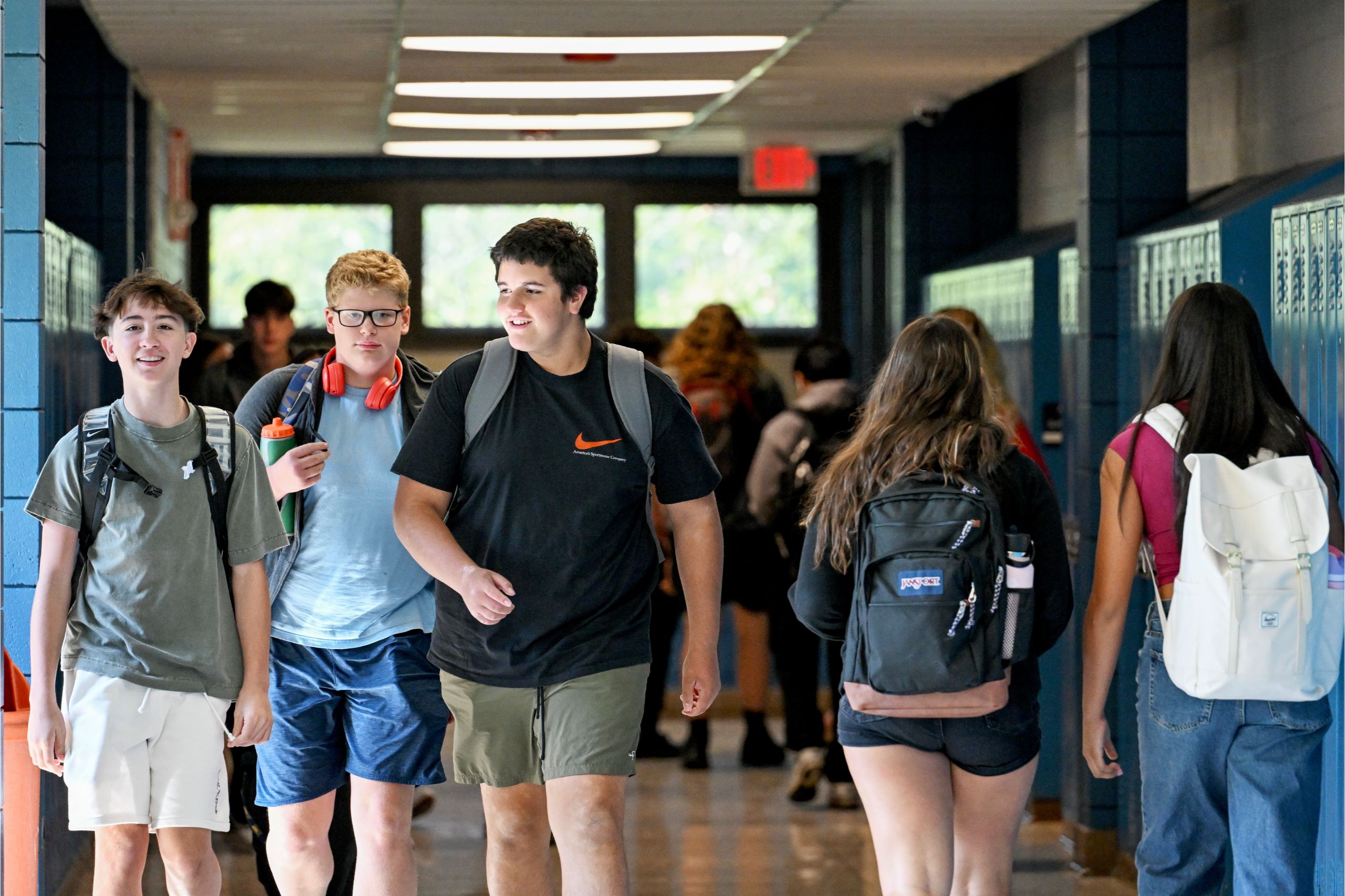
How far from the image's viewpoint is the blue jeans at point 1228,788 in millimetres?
3260

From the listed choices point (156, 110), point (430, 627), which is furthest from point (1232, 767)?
point (156, 110)

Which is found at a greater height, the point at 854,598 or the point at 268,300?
the point at 268,300

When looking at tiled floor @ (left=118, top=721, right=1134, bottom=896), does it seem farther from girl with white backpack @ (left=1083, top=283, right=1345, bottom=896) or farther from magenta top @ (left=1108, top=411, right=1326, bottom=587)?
magenta top @ (left=1108, top=411, right=1326, bottom=587)

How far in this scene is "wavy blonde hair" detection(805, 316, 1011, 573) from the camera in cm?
321

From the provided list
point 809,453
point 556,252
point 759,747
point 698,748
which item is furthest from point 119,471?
point 759,747

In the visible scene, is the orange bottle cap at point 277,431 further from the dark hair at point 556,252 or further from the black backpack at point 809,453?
the black backpack at point 809,453

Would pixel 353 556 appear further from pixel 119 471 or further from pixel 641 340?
pixel 641 340

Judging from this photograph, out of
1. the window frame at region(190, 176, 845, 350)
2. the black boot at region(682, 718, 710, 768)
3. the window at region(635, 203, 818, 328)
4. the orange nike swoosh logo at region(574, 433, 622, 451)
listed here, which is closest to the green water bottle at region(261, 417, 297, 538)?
the orange nike swoosh logo at region(574, 433, 622, 451)

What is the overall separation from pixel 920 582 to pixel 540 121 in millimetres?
4707

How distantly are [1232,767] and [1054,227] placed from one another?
400 centimetres

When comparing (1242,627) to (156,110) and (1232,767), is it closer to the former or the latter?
(1232,767)

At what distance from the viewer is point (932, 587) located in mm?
3125

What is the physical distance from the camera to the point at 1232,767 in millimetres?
3287

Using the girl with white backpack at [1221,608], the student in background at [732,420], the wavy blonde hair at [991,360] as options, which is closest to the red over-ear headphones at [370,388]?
the girl with white backpack at [1221,608]
